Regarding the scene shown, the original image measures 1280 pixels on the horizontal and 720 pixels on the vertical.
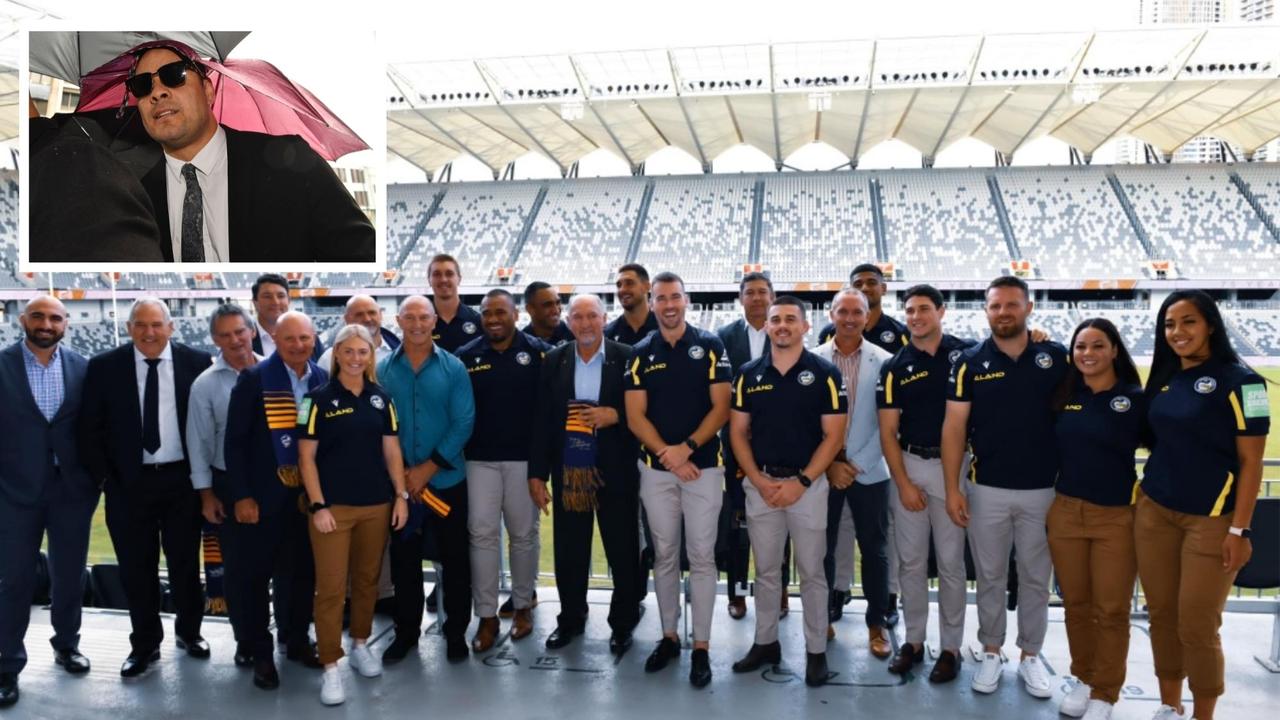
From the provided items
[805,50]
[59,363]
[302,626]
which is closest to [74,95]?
[59,363]

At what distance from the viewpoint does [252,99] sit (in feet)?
13.4

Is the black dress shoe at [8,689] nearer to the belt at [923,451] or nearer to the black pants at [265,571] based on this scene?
the black pants at [265,571]

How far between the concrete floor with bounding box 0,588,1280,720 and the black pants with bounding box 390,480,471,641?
21 cm

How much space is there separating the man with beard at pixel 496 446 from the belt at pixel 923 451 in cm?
190

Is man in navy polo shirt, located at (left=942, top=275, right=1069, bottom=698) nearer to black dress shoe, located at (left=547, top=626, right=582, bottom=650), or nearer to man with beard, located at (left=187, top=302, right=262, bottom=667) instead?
black dress shoe, located at (left=547, top=626, right=582, bottom=650)

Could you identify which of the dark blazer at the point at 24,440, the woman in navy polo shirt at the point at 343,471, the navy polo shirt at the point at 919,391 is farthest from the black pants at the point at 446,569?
the navy polo shirt at the point at 919,391

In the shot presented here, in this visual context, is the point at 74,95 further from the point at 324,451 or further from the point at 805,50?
the point at 805,50

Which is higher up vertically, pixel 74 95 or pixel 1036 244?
pixel 1036 244

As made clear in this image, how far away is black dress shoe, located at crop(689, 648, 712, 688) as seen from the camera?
4023 mm

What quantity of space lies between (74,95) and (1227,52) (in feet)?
84.4

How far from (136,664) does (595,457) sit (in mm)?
2575

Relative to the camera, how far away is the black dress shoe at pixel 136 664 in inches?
167

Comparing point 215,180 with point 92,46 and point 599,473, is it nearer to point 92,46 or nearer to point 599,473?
point 92,46

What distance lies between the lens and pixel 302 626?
4.34 meters
